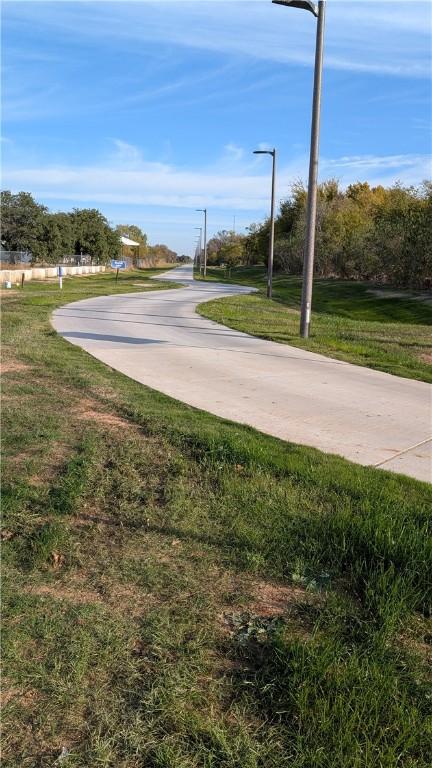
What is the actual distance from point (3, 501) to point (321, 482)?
217cm

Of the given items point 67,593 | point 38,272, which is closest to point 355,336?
point 67,593

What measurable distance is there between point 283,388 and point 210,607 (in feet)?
18.1

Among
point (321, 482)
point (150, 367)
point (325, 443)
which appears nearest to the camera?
point (321, 482)

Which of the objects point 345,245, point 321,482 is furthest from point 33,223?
point 321,482

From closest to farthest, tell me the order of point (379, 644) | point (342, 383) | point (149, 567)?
point (379, 644)
point (149, 567)
point (342, 383)

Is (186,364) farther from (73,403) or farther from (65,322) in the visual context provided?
(65,322)

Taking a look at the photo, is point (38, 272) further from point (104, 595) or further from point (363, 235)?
point (104, 595)

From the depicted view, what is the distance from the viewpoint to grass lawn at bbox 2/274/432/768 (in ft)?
7.22

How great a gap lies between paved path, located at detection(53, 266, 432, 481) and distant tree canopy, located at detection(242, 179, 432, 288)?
2904 centimetres

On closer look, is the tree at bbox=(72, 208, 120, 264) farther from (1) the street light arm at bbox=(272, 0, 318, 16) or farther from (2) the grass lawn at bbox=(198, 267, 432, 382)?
(1) the street light arm at bbox=(272, 0, 318, 16)

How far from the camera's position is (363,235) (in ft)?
169

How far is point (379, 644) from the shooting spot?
8.83ft

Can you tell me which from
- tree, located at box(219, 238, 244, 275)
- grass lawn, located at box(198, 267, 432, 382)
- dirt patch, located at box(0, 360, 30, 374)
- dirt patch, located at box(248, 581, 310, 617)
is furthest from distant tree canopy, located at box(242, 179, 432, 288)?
Result: dirt patch, located at box(248, 581, 310, 617)

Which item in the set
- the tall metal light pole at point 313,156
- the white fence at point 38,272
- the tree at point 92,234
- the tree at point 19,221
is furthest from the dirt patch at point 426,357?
the tree at point 92,234
